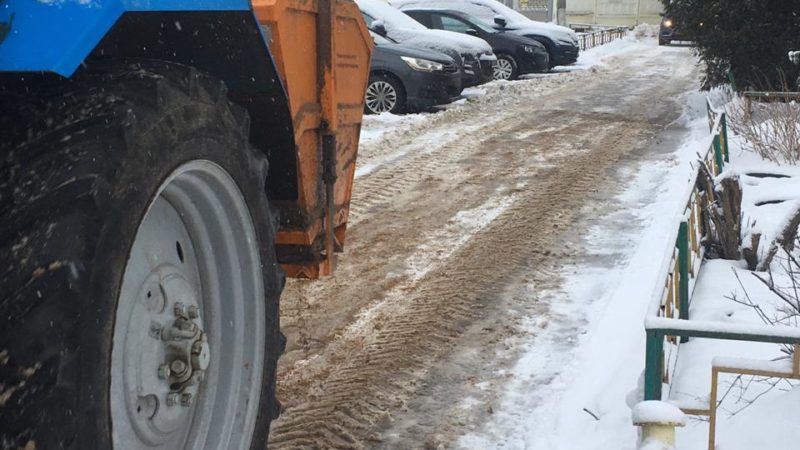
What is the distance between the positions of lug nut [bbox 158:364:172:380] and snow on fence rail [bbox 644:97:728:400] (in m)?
1.71

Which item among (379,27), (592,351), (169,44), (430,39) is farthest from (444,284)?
(430,39)

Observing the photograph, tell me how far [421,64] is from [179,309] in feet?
37.5

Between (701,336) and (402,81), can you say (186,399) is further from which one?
(402,81)

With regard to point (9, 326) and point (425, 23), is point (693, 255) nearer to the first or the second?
point (9, 326)

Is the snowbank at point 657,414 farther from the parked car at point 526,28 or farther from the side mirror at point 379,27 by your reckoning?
the parked car at point 526,28

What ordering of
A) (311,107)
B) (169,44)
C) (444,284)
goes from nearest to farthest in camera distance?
(169,44), (311,107), (444,284)

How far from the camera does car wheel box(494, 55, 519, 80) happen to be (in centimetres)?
1941

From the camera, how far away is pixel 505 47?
19516 mm

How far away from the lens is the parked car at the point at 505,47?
19234 mm

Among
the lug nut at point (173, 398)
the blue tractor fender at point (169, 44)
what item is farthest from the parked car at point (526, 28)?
the lug nut at point (173, 398)

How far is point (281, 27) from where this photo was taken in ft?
10.4

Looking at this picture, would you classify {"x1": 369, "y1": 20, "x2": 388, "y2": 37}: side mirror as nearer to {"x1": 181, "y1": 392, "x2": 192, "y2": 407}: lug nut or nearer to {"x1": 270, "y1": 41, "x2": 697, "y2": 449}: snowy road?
{"x1": 270, "y1": 41, "x2": 697, "y2": 449}: snowy road

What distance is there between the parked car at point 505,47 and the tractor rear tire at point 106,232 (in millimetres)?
17238

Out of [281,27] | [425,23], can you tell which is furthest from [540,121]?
[281,27]
